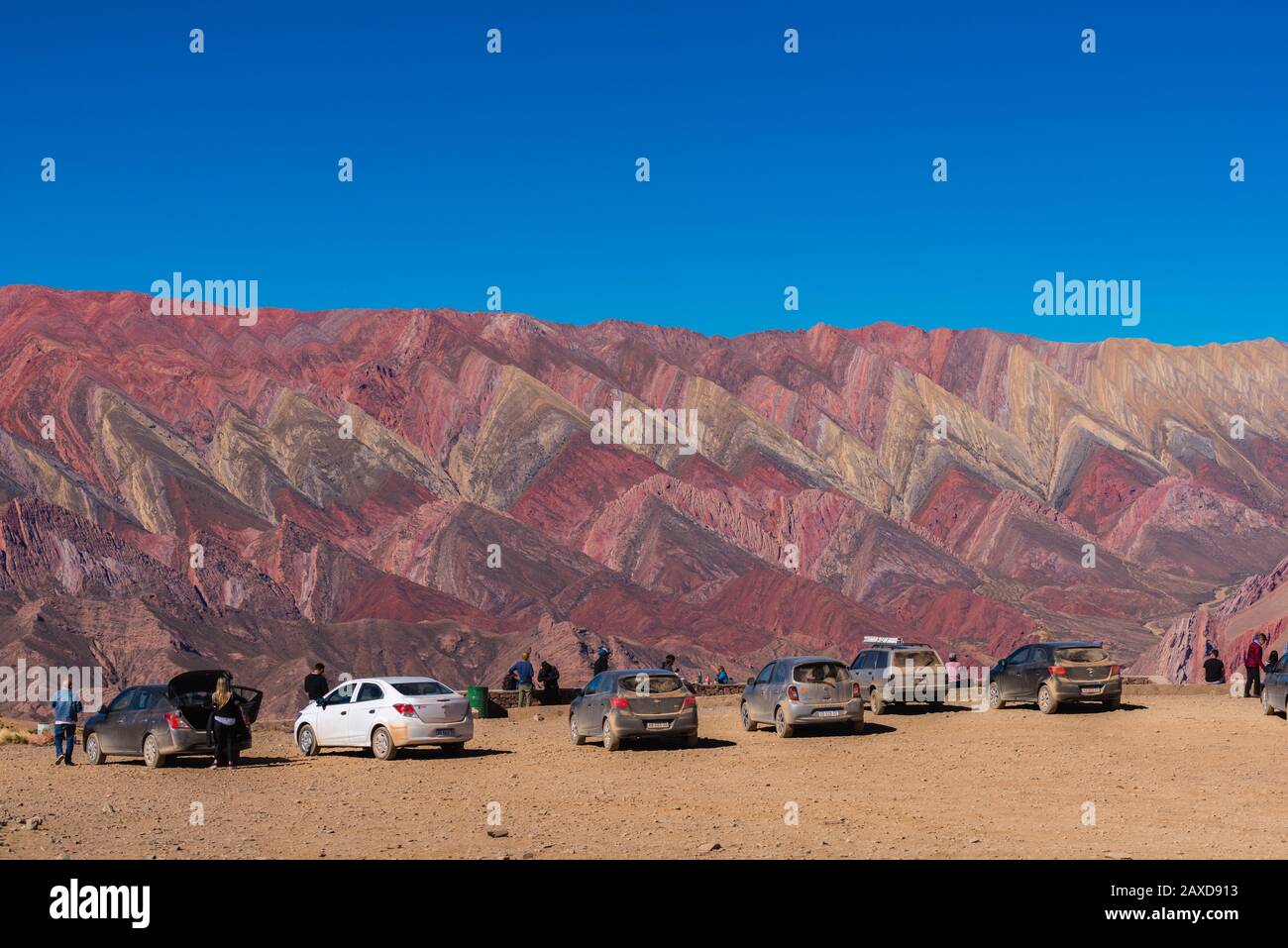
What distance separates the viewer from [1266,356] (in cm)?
19938

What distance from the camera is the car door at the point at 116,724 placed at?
23.1m

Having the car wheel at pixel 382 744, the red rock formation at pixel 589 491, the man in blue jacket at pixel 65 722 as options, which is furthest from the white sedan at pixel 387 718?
the red rock formation at pixel 589 491

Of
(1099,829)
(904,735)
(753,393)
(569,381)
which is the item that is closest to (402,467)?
(569,381)

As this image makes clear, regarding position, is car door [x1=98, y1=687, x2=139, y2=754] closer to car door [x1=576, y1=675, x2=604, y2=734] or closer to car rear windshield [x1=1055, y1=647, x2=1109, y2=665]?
car door [x1=576, y1=675, x2=604, y2=734]

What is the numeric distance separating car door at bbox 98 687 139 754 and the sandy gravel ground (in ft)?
1.54

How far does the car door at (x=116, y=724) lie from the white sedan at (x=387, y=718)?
2938mm

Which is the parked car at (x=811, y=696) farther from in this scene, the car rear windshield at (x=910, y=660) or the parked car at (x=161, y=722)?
the parked car at (x=161, y=722)

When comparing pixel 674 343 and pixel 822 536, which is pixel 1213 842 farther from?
pixel 674 343

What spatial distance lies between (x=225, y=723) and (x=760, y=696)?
9.55 m

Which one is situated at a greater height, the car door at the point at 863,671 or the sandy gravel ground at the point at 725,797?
the car door at the point at 863,671

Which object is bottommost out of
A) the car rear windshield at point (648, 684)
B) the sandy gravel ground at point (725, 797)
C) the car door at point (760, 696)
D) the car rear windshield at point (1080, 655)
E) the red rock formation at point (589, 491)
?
the sandy gravel ground at point (725, 797)

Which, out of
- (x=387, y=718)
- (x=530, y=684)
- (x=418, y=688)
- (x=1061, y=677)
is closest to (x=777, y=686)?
(x=1061, y=677)
